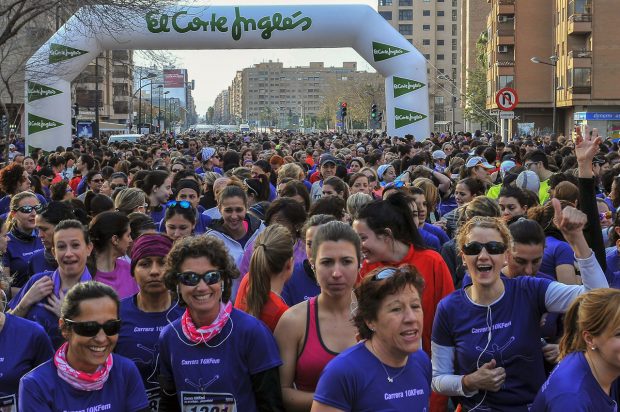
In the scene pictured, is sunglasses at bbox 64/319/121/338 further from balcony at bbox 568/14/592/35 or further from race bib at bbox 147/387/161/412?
balcony at bbox 568/14/592/35

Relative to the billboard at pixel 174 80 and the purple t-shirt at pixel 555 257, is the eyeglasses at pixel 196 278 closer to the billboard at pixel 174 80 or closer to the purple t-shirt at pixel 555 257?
the purple t-shirt at pixel 555 257

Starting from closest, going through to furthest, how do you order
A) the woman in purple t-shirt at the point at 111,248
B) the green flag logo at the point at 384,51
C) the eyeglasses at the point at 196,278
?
the eyeglasses at the point at 196,278, the woman in purple t-shirt at the point at 111,248, the green flag logo at the point at 384,51

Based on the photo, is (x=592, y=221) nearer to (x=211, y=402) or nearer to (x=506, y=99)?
(x=211, y=402)

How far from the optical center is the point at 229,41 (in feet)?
83.9

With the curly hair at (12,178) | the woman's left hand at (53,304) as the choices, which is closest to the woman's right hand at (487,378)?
the woman's left hand at (53,304)

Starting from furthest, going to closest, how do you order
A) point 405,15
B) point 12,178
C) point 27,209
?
1. point 405,15
2. point 12,178
3. point 27,209

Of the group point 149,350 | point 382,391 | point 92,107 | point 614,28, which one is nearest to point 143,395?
point 149,350

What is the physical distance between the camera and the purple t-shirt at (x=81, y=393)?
12.9 feet

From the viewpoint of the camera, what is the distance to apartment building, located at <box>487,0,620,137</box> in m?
57.4

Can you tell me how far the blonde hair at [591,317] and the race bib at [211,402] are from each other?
1.49 meters

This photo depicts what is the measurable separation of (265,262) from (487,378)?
1303 millimetres

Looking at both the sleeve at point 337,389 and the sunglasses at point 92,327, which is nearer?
the sleeve at point 337,389

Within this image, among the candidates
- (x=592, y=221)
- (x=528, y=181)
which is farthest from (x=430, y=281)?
(x=528, y=181)

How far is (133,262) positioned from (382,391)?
2039 mm
